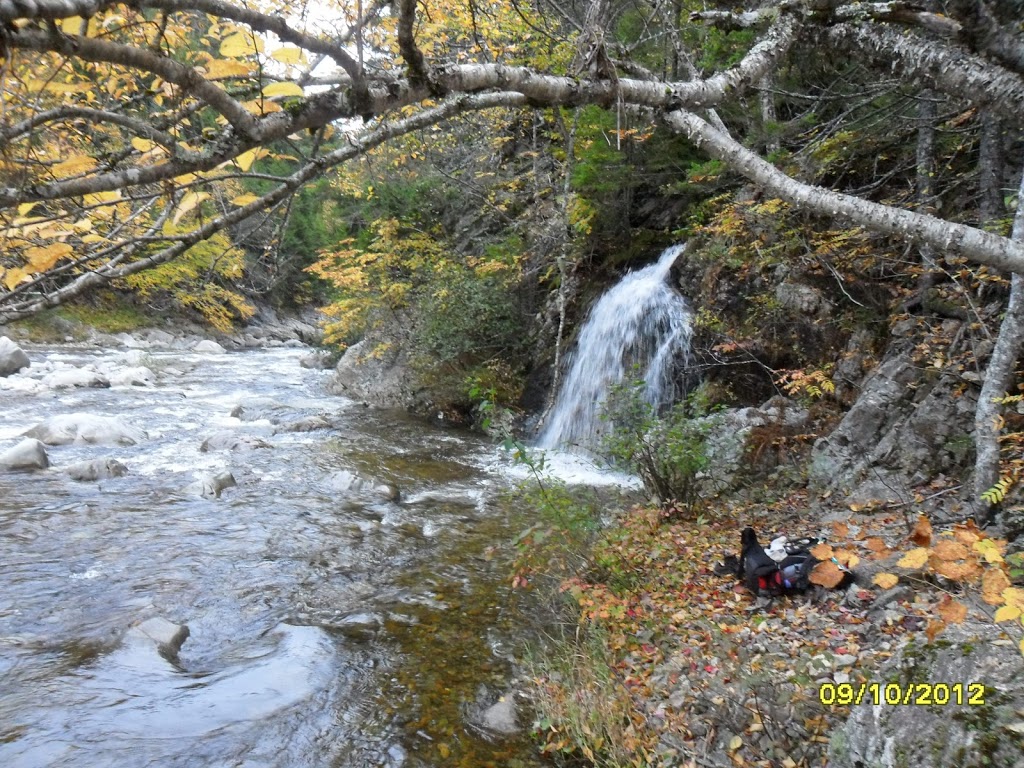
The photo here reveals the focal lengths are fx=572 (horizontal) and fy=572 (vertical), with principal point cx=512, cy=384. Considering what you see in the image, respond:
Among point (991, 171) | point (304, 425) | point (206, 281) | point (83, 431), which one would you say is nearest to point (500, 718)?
point (206, 281)

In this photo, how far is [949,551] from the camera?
2.46m

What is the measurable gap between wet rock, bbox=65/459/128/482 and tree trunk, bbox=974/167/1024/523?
10221 mm

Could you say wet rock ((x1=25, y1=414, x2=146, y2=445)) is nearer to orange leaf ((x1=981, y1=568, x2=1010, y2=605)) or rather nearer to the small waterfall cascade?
the small waterfall cascade

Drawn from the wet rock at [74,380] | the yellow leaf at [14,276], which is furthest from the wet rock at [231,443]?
the yellow leaf at [14,276]

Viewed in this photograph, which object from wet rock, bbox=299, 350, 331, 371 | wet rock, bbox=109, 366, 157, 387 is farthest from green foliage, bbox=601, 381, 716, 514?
wet rock, bbox=299, 350, 331, 371

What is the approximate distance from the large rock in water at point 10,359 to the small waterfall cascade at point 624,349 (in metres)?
14.9

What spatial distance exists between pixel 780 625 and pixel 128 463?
943 cm

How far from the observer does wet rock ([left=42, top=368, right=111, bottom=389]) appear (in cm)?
1453

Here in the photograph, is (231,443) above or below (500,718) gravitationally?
above

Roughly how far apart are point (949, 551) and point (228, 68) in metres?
3.30

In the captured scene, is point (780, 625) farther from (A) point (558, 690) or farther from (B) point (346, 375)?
(B) point (346, 375)

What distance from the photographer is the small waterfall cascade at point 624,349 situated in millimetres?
9523

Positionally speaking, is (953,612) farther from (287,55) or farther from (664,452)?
(664,452)

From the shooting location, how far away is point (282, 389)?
1673cm
